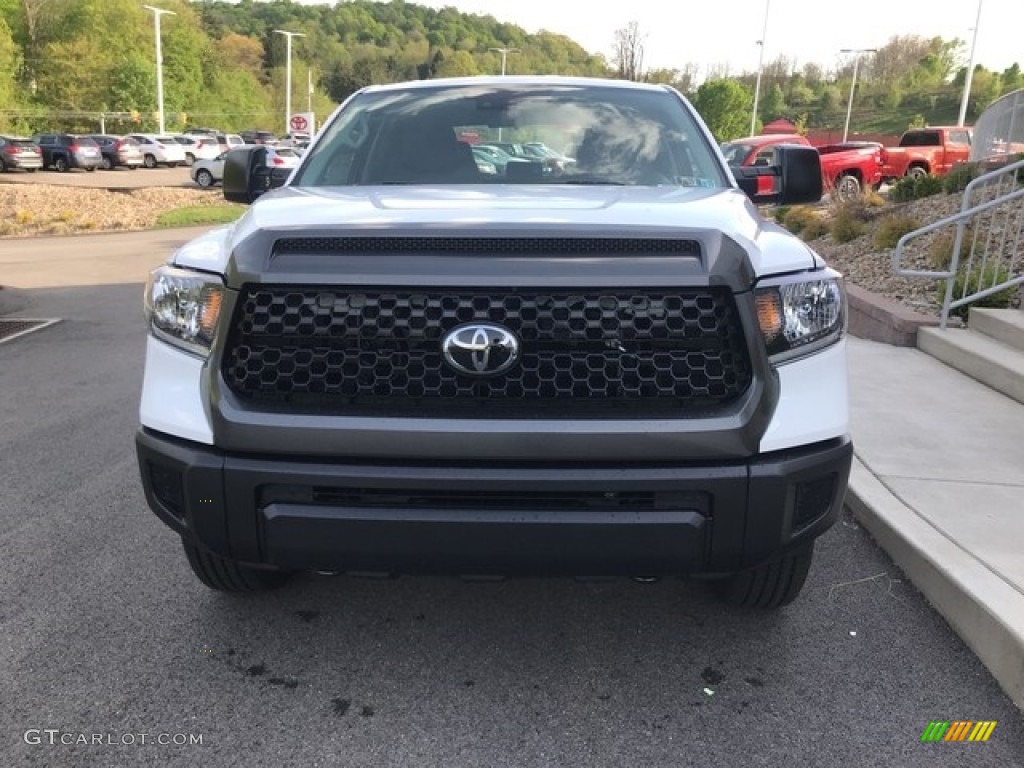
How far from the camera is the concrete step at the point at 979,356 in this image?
5777 millimetres

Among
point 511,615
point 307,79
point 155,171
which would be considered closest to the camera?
point 511,615

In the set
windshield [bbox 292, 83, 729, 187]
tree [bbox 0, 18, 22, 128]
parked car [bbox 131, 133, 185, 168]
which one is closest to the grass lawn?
windshield [bbox 292, 83, 729, 187]

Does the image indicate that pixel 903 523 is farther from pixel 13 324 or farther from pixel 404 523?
pixel 13 324

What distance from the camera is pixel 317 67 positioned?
11231 cm

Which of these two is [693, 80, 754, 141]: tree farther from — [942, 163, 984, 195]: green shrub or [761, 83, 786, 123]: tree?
[761, 83, 786, 123]: tree

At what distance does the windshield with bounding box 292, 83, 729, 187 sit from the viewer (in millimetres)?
3559

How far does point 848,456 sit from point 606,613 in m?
1.12

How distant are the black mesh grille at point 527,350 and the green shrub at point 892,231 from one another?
9345 millimetres

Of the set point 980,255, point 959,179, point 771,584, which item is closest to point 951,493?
point 771,584

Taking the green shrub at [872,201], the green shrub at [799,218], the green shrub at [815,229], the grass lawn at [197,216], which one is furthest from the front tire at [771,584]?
the grass lawn at [197,216]

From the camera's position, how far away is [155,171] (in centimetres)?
4859

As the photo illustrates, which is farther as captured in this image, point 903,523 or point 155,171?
point 155,171

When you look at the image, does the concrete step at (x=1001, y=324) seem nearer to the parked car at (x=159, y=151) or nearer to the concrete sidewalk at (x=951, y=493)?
the concrete sidewalk at (x=951, y=493)

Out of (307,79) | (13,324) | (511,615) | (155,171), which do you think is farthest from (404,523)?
(307,79)
